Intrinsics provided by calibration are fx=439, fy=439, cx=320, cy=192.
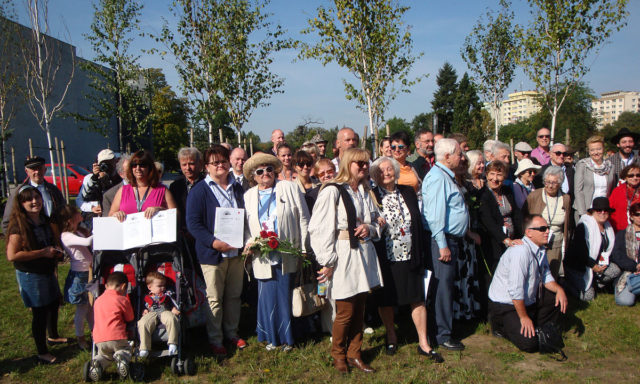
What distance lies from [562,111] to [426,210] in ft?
188

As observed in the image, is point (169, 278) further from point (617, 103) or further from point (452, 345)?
point (617, 103)

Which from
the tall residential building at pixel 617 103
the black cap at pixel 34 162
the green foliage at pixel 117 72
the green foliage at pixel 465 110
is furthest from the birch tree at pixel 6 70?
the tall residential building at pixel 617 103

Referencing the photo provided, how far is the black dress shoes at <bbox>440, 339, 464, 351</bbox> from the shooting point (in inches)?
181

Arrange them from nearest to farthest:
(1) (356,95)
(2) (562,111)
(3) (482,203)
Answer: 1. (3) (482,203)
2. (1) (356,95)
3. (2) (562,111)

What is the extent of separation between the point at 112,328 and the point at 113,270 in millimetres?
703

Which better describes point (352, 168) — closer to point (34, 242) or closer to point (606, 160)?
point (34, 242)

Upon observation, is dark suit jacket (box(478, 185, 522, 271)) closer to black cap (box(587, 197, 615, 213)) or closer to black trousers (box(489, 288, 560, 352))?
black trousers (box(489, 288, 560, 352))

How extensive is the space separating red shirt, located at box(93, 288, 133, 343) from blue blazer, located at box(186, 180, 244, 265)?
841 mm

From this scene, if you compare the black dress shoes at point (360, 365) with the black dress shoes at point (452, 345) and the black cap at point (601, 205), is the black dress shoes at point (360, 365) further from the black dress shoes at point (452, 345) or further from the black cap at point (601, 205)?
the black cap at point (601, 205)

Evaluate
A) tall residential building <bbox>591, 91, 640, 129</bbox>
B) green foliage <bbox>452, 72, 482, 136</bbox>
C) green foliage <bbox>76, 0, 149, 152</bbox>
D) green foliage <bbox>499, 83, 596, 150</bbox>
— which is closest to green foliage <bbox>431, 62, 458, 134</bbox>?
green foliage <bbox>452, 72, 482, 136</bbox>

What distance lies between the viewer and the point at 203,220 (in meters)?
4.68

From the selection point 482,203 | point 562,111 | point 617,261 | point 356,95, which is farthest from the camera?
Result: point 562,111

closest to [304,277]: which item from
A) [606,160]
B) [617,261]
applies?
[617,261]

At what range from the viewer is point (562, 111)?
2101 inches
